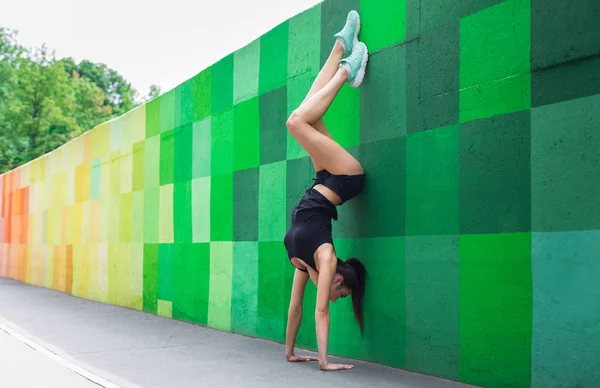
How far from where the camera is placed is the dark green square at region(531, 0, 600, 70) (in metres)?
3.77

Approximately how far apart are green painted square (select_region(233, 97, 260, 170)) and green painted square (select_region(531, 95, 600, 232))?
3.70 m

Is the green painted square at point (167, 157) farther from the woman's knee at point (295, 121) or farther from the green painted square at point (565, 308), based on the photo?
the green painted square at point (565, 308)

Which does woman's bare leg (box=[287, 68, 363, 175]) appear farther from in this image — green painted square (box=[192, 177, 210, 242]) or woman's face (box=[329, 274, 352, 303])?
green painted square (box=[192, 177, 210, 242])

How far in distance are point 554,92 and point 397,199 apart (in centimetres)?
155

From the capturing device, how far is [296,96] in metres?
6.56

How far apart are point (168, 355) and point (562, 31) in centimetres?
418

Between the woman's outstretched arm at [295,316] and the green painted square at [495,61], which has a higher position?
the green painted square at [495,61]

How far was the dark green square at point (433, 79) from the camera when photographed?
185 inches

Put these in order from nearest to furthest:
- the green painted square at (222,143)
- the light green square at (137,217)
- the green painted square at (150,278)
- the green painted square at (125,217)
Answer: the green painted square at (222,143) → the green painted square at (150,278) → the light green square at (137,217) → the green painted square at (125,217)

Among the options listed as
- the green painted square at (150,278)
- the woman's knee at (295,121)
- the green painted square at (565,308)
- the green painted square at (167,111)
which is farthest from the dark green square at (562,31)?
the green painted square at (150,278)

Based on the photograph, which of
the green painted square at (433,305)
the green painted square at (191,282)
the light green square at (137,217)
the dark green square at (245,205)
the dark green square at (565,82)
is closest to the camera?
the dark green square at (565,82)

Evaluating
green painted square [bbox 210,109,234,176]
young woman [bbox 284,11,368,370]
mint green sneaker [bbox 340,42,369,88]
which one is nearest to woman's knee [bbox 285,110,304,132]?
young woman [bbox 284,11,368,370]

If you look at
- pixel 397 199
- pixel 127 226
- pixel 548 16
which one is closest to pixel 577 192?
pixel 548 16

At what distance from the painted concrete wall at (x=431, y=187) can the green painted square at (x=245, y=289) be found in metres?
0.02
